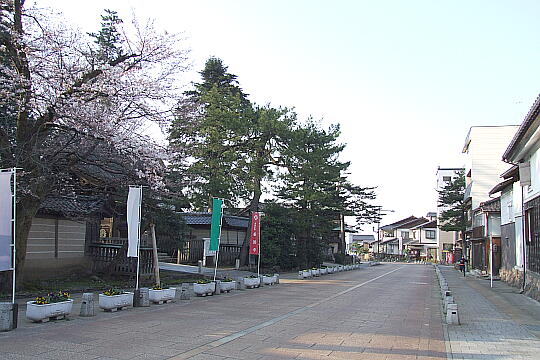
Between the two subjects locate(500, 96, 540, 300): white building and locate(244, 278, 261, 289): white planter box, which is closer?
locate(500, 96, 540, 300): white building

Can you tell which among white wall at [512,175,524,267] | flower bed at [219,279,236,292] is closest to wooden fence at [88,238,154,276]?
flower bed at [219,279,236,292]

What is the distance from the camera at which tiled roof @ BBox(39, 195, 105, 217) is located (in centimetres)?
1822

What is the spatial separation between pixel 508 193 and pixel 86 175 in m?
21.5

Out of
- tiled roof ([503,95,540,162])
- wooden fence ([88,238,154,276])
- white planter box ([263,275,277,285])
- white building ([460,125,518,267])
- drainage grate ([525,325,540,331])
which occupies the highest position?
white building ([460,125,518,267])

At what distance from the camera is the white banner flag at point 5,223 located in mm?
10266

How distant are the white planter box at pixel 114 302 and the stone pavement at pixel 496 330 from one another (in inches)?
332

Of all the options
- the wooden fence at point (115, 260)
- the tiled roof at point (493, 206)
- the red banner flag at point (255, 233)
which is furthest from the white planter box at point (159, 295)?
the tiled roof at point (493, 206)

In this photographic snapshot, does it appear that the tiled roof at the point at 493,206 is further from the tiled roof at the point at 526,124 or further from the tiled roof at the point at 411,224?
the tiled roof at the point at 411,224

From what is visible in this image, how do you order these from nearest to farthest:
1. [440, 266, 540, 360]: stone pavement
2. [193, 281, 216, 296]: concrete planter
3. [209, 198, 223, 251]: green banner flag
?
[440, 266, 540, 360]: stone pavement < [193, 281, 216, 296]: concrete planter < [209, 198, 223, 251]: green banner flag

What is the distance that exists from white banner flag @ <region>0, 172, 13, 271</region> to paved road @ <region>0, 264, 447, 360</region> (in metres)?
1.49

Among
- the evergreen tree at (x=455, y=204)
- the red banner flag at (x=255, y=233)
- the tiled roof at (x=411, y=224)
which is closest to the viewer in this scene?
the red banner flag at (x=255, y=233)

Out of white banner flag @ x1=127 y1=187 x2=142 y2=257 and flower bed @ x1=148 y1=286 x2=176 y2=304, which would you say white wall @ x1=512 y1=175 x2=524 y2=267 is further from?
white banner flag @ x1=127 y1=187 x2=142 y2=257

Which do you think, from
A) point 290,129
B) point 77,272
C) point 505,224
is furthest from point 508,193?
point 77,272

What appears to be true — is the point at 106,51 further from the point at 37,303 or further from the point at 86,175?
the point at 37,303
